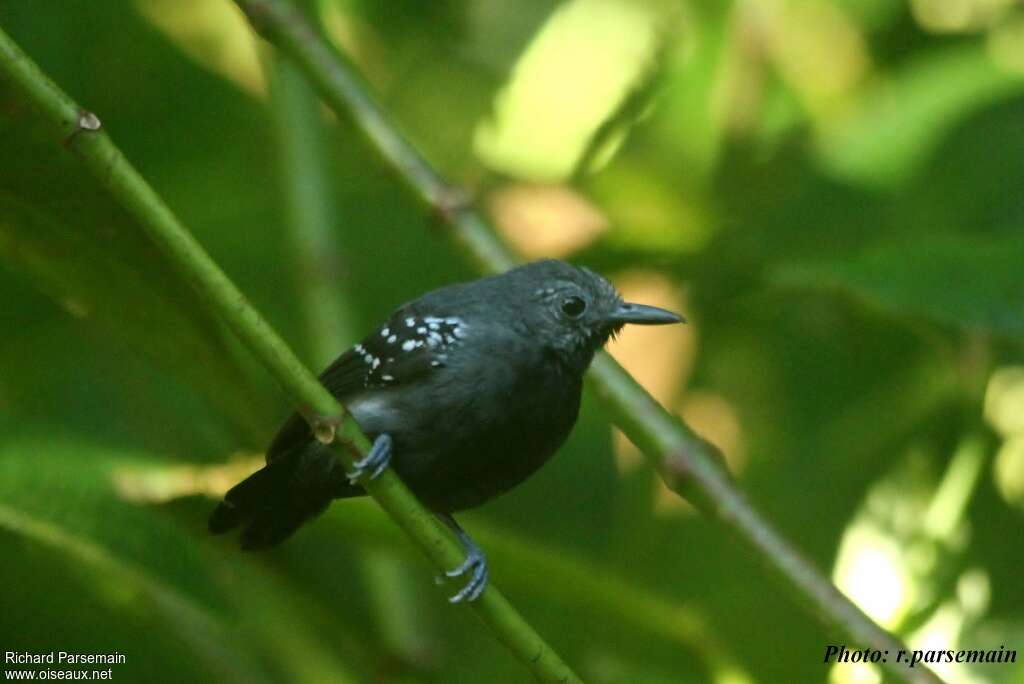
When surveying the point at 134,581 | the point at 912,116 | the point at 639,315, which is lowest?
the point at 912,116

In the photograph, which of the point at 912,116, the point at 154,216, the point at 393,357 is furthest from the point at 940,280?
the point at 154,216

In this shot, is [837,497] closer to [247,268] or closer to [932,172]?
[932,172]

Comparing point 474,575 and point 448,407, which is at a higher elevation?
point 448,407

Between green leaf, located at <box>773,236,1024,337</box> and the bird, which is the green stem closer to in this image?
the bird

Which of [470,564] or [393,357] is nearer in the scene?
[470,564]

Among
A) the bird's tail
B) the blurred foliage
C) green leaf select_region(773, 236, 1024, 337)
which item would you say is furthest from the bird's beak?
the bird's tail

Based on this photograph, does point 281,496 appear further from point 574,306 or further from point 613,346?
point 613,346
